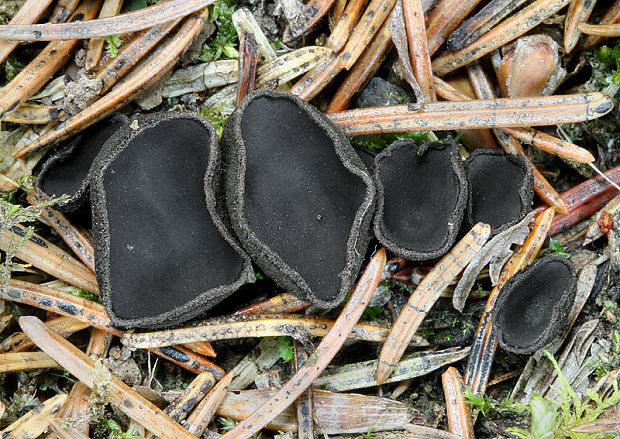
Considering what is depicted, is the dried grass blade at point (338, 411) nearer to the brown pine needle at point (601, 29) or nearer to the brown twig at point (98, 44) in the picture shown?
the brown twig at point (98, 44)

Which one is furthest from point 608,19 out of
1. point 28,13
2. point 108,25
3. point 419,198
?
point 28,13

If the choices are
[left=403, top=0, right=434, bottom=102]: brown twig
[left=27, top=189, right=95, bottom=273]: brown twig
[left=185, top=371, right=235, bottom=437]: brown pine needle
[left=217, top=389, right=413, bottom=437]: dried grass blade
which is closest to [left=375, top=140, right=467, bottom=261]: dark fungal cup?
[left=403, top=0, right=434, bottom=102]: brown twig

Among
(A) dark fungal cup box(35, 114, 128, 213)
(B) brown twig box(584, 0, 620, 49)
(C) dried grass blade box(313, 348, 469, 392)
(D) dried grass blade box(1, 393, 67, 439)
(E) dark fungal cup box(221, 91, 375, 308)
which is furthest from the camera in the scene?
(B) brown twig box(584, 0, 620, 49)

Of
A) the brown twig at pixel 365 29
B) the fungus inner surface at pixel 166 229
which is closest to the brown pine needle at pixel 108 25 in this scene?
the fungus inner surface at pixel 166 229

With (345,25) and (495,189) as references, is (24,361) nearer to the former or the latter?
(345,25)

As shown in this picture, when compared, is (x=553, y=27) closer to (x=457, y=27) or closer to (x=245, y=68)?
(x=457, y=27)

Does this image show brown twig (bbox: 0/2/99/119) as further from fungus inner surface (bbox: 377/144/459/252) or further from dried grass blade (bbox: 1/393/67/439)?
fungus inner surface (bbox: 377/144/459/252)
